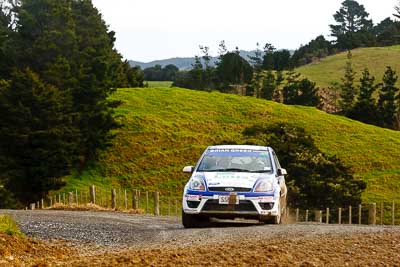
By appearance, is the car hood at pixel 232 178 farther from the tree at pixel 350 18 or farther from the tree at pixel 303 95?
the tree at pixel 350 18

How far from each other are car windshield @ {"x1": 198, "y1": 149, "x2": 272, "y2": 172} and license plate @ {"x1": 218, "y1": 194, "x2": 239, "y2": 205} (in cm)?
108

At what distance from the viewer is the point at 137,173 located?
54312mm

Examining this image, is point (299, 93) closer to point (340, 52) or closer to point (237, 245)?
point (340, 52)

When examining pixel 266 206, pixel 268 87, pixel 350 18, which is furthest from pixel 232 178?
pixel 350 18

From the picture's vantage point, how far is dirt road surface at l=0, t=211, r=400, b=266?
27.9ft

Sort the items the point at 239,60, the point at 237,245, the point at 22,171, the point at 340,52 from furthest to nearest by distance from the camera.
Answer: the point at 340,52 < the point at 239,60 < the point at 22,171 < the point at 237,245

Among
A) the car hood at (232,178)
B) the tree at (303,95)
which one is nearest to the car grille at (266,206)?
the car hood at (232,178)

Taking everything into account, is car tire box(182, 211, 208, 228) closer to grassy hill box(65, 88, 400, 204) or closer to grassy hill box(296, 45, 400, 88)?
grassy hill box(65, 88, 400, 204)

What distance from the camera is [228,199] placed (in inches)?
569

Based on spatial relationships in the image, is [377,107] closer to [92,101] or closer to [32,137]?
[92,101]

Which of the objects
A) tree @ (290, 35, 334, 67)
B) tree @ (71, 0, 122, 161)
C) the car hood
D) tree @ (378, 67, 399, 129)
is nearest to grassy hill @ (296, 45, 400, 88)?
tree @ (290, 35, 334, 67)

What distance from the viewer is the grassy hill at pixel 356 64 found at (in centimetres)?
11563

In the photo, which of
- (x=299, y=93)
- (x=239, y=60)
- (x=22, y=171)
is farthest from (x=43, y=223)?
(x=239, y=60)

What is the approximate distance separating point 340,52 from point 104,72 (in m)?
94.7
